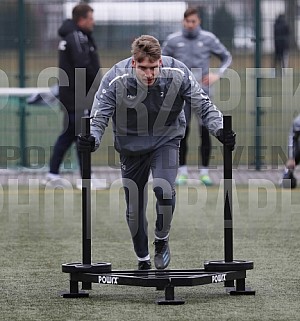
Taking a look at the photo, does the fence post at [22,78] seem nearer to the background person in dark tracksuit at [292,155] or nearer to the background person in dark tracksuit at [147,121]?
the background person in dark tracksuit at [292,155]

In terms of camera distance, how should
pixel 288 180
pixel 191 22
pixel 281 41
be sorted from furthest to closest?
pixel 281 41, pixel 191 22, pixel 288 180

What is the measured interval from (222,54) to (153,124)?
6965 millimetres

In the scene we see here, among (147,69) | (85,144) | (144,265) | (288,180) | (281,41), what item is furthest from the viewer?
(281,41)

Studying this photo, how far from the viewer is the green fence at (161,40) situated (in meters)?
16.0

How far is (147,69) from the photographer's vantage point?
724cm

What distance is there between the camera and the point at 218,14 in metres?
16.0

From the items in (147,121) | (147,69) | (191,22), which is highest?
(191,22)

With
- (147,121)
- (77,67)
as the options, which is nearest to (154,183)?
(147,121)

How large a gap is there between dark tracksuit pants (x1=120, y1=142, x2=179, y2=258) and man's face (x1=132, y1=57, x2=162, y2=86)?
0.67 m

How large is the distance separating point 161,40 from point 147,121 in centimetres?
839

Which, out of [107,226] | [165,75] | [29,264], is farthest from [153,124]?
[107,226]

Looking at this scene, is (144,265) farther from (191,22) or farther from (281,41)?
(281,41)

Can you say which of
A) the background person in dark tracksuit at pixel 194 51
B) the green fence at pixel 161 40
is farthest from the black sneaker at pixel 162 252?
the green fence at pixel 161 40

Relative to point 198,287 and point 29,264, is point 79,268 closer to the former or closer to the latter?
point 198,287
